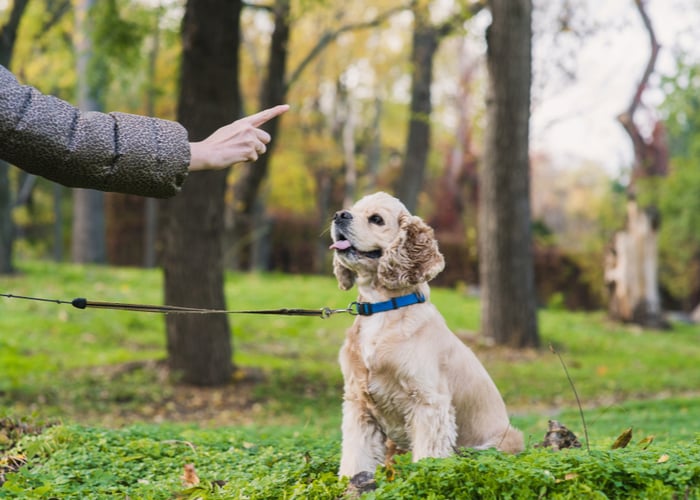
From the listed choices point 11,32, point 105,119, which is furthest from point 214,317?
point 11,32

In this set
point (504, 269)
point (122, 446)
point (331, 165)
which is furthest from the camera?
point (331, 165)

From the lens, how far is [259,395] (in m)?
10.3

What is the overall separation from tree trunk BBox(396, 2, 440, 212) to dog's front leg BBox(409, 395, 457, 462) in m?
15.7

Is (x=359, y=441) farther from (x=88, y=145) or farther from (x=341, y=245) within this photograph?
(x=88, y=145)

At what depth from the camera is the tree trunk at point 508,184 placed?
13703 mm

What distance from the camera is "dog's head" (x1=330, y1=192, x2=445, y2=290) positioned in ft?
14.2

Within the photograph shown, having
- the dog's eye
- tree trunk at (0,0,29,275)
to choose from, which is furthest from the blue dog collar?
tree trunk at (0,0,29,275)

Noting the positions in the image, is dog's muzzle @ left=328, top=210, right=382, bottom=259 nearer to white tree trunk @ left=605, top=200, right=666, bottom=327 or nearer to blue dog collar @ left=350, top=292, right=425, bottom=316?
blue dog collar @ left=350, top=292, right=425, bottom=316

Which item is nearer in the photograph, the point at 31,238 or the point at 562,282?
the point at 562,282

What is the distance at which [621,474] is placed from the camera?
3.66 meters

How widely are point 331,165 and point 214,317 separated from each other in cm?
2590

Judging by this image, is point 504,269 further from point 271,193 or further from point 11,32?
point 271,193

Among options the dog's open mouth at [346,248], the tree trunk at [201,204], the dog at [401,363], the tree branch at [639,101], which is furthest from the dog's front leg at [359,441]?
the tree branch at [639,101]

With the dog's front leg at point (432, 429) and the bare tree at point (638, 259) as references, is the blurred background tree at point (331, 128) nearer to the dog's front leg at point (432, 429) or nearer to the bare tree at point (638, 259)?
the bare tree at point (638, 259)
